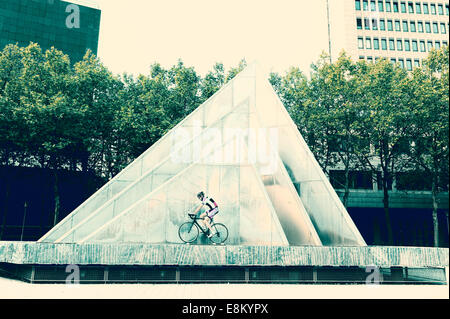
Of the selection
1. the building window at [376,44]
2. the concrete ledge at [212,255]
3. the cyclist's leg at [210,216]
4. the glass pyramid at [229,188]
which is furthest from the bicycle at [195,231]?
the building window at [376,44]

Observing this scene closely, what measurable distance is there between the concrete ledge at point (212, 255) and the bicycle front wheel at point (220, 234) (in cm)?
156

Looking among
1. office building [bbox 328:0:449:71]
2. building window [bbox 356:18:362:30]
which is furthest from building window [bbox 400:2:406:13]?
building window [bbox 356:18:362:30]

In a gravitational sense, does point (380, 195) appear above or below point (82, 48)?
below

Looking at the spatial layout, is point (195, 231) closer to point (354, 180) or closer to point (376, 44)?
point (354, 180)

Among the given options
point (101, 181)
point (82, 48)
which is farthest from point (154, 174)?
point (82, 48)

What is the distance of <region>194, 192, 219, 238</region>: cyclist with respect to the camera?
13.4 meters

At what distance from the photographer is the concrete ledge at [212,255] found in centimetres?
1162

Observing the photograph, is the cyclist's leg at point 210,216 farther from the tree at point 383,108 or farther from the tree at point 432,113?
the tree at point 432,113

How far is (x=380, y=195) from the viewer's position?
37.0 metres

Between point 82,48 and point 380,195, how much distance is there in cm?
4987

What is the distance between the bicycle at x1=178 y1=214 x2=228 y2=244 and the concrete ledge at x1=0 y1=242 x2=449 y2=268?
1581 mm

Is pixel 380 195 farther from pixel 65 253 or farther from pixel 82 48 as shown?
pixel 82 48
